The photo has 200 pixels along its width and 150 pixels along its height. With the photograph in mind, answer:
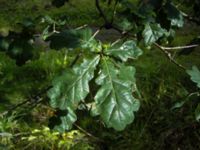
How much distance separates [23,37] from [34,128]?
67.0 inches

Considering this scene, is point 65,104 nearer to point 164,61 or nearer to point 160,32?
point 160,32

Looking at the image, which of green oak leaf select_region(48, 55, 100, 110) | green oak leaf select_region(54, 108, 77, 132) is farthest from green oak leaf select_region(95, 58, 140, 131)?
green oak leaf select_region(54, 108, 77, 132)

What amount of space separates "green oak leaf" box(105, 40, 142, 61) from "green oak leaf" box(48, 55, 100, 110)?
0.17 ft

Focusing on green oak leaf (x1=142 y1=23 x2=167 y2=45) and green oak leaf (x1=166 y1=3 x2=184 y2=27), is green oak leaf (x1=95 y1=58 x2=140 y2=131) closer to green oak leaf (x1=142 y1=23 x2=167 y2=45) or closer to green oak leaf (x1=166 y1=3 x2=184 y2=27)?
green oak leaf (x1=142 y1=23 x2=167 y2=45)

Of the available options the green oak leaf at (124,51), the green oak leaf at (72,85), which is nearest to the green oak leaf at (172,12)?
the green oak leaf at (124,51)

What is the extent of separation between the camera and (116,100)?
4.30 ft

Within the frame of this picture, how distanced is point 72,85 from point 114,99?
130 mm

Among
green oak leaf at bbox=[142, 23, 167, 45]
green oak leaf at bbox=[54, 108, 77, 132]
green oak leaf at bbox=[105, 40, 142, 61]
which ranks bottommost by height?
green oak leaf at bbox=[54, 108, 77, 132]

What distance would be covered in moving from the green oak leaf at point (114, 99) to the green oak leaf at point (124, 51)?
2.3 inches

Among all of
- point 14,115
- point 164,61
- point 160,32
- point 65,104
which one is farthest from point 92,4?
point 65,104

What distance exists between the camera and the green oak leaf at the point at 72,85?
53.2 inches

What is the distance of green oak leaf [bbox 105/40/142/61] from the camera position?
1.42 metres

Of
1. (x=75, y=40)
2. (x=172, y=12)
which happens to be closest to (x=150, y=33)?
(x=172, y=12)

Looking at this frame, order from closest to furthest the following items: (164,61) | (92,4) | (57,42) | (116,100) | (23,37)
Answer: (116,100) → (57,42) → (23,37) → (164,61) → (92,4)
